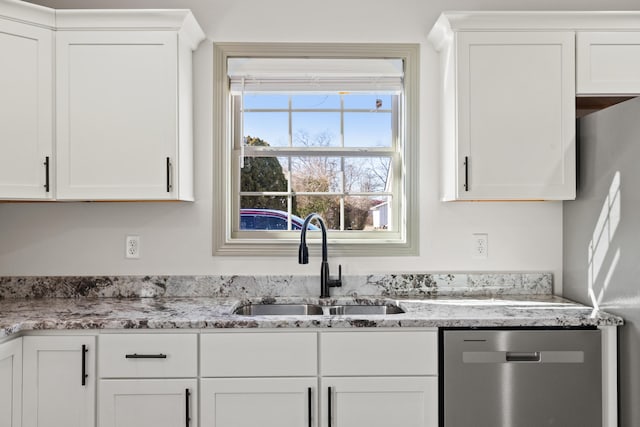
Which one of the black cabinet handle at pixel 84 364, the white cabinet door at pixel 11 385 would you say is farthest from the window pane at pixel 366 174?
the white cabinet door at pixel 11 385

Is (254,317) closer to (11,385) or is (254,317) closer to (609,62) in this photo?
(11,385)

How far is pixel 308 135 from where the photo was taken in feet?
8.95

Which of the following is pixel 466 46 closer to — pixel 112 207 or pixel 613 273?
Answer: pixel 613 273

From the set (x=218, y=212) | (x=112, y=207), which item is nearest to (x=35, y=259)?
(x=112, y=207)

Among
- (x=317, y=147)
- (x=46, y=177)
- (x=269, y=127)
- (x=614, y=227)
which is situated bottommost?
(x=614, y=227)

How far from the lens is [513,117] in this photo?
227 centimetres

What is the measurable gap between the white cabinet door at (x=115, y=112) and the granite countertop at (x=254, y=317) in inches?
19.7

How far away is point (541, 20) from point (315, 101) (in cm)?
113

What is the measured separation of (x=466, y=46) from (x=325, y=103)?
2.56 ft

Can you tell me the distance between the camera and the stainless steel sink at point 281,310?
246 centimetres

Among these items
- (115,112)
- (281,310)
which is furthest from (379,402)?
(115,112)

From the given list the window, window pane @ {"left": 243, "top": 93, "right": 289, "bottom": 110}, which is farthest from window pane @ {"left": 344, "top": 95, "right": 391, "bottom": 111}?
window pane @ {"left": 243, "top": 93, "right": 289, "bottom": 110}

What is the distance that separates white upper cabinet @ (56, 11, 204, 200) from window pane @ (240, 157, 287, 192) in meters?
0.54

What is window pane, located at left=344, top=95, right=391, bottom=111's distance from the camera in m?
2.72
